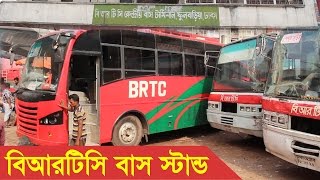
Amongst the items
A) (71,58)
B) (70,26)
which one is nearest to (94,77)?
(71,58)

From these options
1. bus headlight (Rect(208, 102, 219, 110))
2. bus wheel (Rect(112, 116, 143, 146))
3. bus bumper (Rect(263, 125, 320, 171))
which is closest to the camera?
bus bumper (Rect(263, 125, 320, 171))

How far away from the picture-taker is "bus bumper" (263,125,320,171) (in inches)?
212

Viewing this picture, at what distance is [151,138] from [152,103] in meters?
1.70

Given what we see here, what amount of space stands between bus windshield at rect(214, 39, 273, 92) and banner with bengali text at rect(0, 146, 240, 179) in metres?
4.53

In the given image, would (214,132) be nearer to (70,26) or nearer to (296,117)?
(296,117)

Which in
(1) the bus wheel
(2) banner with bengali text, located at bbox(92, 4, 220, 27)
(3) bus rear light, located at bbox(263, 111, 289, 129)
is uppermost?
(2) banner with bengali text, located at bbox(92, 4, 220, 27)

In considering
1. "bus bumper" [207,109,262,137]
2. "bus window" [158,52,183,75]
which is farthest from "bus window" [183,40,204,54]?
"bus bumper" [207,109,262,137]

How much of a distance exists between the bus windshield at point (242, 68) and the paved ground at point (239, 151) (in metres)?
1.44

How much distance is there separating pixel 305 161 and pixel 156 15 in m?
17.4

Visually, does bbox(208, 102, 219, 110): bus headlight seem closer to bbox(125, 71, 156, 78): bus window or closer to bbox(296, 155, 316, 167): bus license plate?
bbox(125, 71, 156, 78): bus window

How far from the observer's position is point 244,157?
824 centimetres

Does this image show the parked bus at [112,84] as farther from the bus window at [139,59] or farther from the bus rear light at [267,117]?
the bus rear light at [267,117]

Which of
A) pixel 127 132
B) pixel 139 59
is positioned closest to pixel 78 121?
pixel 127 132

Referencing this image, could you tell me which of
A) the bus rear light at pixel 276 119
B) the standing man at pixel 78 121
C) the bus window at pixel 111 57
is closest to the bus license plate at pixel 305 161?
the bus rear light at pixel 276 119
